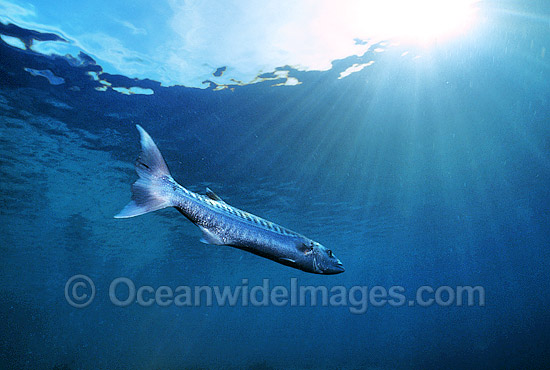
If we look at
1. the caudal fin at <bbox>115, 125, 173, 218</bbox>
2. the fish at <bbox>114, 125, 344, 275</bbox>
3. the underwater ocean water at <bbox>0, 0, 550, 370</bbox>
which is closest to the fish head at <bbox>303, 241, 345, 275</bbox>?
the fish at <bbox>114, 125, 344, 275</bbox>

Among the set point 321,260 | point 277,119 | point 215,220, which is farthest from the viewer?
point 277,119

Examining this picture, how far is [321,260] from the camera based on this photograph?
177 centimetres

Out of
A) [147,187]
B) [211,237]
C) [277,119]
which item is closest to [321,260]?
[211,237]

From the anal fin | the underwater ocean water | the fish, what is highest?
the underwater ocean water

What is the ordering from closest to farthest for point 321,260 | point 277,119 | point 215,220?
1. point 215,220
2. point 321,260
3. point 277,119

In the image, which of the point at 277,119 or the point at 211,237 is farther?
the point at 277,119

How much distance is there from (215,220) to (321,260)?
69 centimetres

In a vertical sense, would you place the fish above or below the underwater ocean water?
below

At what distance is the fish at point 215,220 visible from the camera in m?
1.63

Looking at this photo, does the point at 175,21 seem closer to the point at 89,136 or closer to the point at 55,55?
the point at 55,55

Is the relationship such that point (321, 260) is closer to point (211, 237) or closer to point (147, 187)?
point (211, 237)

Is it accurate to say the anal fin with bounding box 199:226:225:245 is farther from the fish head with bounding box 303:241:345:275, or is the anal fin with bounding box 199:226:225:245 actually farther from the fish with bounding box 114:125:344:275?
the fish head with bounding box 303:241:345:275

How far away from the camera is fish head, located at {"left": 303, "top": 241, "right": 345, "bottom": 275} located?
173cm

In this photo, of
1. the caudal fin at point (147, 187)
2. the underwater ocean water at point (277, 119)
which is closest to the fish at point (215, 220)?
the caudal fin at point (147, 187)
